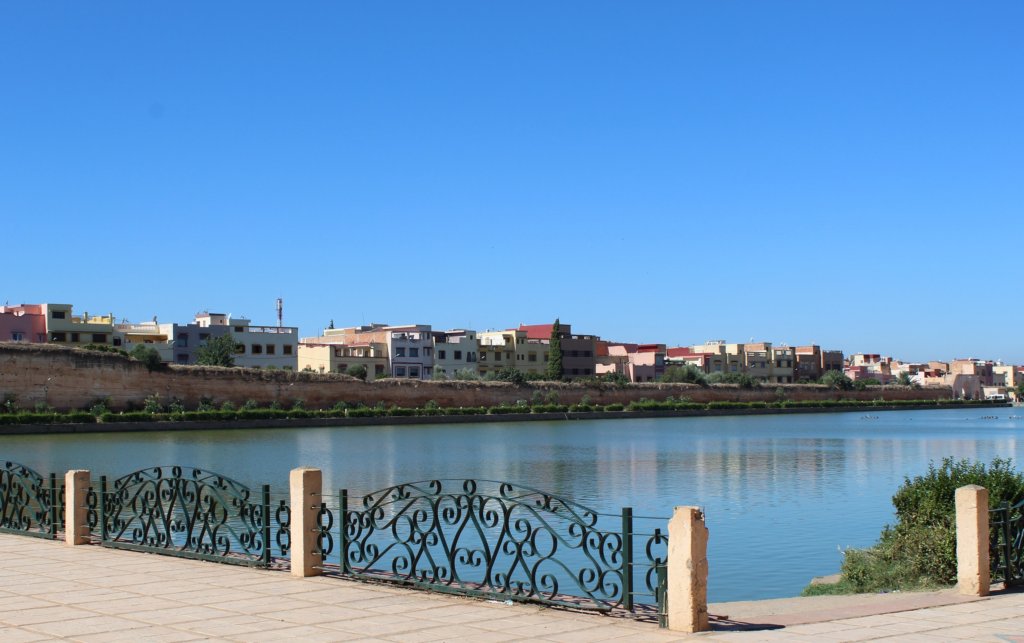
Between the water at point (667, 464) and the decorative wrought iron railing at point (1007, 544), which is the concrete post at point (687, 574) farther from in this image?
the water at point (667, 464)

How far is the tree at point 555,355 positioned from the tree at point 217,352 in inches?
947

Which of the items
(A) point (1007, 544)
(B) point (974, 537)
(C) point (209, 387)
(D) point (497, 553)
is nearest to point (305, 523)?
(D) point (497, 553)

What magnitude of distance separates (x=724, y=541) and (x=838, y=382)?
279 feet

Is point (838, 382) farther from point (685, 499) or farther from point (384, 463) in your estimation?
point (685, 499)

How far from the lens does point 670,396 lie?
80125 mm

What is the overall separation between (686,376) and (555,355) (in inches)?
432

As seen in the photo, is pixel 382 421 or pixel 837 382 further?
pixel 837 382

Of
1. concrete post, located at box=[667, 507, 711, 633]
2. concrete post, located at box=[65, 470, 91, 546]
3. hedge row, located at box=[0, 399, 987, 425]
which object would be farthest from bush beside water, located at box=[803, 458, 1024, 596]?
hedge row, located at box=[0, 399, 987, 425]

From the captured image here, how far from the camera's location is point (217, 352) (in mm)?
65062

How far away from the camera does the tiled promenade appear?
6.23m

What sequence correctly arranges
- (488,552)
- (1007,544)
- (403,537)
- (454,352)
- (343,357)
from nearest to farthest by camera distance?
(488,552)
(1007,544)
(403,537)
(343,357)
(454,352)

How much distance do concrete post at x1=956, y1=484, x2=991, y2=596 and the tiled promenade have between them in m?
0.20

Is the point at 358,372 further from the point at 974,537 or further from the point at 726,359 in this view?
the point at 974,537

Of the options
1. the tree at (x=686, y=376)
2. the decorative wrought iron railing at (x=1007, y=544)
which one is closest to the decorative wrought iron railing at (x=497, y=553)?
the decorative wrought iron railing at (x=1007, y=544)
